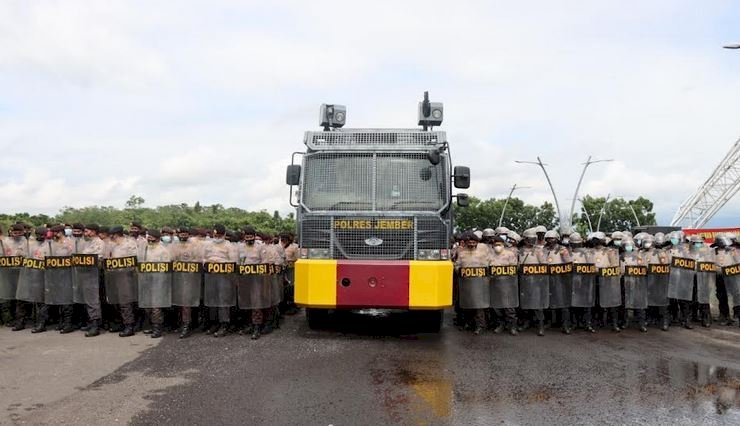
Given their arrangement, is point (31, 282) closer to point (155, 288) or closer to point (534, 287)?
point (155, 288)

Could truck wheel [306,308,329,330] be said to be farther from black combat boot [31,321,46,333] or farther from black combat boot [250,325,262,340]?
black combat boot [31,321,46,333]

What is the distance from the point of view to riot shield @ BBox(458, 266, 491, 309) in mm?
10180

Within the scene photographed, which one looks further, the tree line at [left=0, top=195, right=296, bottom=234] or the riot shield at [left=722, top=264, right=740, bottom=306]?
the tree line at [left=0, top=195, right=296, bottom=234]

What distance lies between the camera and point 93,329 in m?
9.72

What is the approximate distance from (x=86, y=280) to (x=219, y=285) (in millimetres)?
2130

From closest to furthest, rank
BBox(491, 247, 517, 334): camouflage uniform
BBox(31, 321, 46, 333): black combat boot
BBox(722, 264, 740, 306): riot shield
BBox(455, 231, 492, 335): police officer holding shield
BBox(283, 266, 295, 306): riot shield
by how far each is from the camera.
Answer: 1. BBox(31, 321, 46, 333): black combat boot
2. BBox(455, 231, 492, 335): police officer holding shield
3. BBox(491, 247, 517, 334): camouflage uniform
4. BBox(722, 264, 740, 306): riot shield
5. BBox(283, 266, 295, 306): riot shield

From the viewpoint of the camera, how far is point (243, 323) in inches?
415

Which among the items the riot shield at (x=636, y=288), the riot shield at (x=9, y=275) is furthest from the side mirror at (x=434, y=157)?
the riot shield at (x=9, y=275)

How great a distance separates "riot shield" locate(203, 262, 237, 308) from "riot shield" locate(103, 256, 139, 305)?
1.20 metres

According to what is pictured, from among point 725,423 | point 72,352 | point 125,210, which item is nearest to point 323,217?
point 72,352

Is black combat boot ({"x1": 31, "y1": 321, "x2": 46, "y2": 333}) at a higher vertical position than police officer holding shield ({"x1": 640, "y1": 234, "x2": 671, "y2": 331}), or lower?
lower

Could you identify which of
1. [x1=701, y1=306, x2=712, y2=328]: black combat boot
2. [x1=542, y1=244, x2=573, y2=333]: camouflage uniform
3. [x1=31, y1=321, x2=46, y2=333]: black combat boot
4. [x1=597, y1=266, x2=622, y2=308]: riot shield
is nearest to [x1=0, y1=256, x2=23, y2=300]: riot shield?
[x1=31, y1=321, x2=46, y2=333]: black combat boot

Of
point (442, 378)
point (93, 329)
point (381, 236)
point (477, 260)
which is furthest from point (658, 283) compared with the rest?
point (93, 329)

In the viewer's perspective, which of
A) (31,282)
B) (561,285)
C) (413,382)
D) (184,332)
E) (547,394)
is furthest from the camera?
(561,285)
